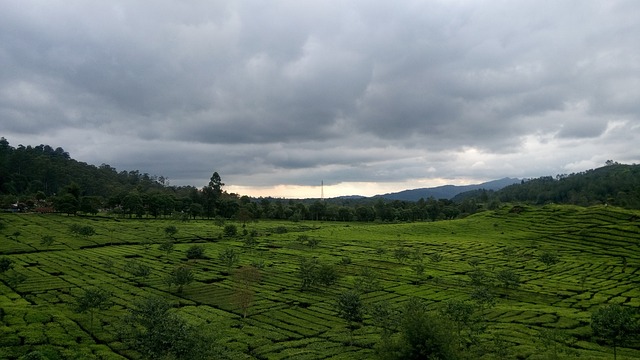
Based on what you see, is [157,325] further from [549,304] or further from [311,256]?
[311,256]

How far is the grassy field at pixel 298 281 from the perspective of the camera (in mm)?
44531

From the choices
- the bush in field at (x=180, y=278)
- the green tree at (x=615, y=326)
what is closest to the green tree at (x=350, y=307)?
the green tree at (x=615, y=326)

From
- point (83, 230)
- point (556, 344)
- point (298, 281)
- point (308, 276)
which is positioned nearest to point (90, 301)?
point (308, 276)

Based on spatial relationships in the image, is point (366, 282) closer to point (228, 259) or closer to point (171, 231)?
point (228, 259)

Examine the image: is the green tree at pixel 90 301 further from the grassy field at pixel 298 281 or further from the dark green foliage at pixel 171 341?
the dark green foliage at pixel 171 341

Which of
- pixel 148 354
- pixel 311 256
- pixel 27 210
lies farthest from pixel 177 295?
pixel 27 210

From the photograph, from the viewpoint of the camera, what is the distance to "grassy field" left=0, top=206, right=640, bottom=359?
44.5m

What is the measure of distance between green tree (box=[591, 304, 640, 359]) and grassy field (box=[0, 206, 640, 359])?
1280mm

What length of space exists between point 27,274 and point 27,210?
92.2m

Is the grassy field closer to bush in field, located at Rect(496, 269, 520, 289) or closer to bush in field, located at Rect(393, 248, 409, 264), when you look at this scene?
bush in field, located at Rect(393, 248, 409, 264)

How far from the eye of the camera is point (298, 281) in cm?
7462

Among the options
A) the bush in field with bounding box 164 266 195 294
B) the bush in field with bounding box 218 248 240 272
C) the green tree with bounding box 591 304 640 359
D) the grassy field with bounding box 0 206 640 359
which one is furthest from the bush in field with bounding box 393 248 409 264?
Result: the green tree with bounding box 591 304 640 359

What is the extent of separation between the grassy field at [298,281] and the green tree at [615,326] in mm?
1280

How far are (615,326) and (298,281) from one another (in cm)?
4631
